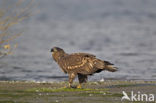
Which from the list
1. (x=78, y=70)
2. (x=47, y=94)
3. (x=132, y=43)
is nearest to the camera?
(x=47, y=94)

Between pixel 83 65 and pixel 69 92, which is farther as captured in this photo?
pixel 83 65

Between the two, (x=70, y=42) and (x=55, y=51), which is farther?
(x=70, y=42)

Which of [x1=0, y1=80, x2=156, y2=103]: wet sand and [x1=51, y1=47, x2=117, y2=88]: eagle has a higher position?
[x1=51, y1=47, x2=117, y2=88]: eagle

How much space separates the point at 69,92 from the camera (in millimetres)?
15484

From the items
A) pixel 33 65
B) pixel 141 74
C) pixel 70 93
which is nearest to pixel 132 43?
pixel 33 65

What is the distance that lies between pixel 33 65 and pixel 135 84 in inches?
310

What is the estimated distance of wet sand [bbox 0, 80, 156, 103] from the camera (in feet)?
45.5

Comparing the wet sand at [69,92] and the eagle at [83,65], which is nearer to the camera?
the wet sand at [69,92]

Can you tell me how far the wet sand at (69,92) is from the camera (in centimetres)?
1388

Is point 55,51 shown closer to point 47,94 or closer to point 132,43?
point 47,94

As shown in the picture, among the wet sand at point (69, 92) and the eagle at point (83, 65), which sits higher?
the eagle at point (83, 65)

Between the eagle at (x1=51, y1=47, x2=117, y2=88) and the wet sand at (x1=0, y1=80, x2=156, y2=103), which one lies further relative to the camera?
the eagle at (x1=51, y1=47, x2=117, y2=88)

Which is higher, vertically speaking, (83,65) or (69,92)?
(83,65)

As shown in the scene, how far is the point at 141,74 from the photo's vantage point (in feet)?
70.7
